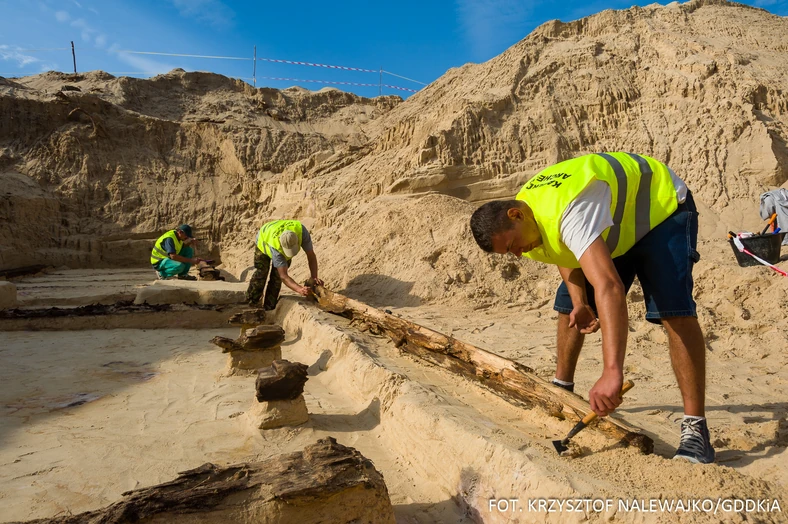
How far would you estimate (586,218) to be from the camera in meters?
1.81

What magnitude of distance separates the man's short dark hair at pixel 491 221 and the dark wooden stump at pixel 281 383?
4.68 ft

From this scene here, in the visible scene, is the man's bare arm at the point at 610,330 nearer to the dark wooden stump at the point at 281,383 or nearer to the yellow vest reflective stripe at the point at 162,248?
the dark wooden stump at the point at 281,383

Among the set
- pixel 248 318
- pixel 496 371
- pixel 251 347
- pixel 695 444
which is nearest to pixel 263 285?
pixel 248 318

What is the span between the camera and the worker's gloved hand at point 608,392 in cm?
162

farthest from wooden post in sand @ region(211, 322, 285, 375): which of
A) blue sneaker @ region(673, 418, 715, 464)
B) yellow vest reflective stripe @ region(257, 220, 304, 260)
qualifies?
blue sneaker @ region(673, 418, 715, 464)

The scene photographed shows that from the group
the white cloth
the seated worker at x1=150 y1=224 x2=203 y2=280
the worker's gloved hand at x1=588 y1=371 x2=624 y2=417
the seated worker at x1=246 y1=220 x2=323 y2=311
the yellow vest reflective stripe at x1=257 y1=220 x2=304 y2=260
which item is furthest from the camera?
the seated worker at x1=150 y1=224 x2=203 y2=280

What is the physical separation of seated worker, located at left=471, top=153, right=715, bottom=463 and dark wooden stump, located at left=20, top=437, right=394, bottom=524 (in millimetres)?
931

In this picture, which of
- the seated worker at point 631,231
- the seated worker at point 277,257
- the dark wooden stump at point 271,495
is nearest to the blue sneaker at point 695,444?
the seated worker at point 631,231

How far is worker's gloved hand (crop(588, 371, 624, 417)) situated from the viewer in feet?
5.33

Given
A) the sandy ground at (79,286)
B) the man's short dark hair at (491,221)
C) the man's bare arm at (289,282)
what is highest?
the man's short dark hair at (491,221)

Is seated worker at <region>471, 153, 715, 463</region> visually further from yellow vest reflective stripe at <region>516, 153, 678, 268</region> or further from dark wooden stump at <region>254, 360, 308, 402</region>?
dark wooden stump at <region>254, 360, 308, 402</region>

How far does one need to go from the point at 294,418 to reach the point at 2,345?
11.9 ft

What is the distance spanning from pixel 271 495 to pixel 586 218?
1.50 metres

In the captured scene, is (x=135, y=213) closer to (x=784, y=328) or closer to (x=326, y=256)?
(x=326, y=256)
